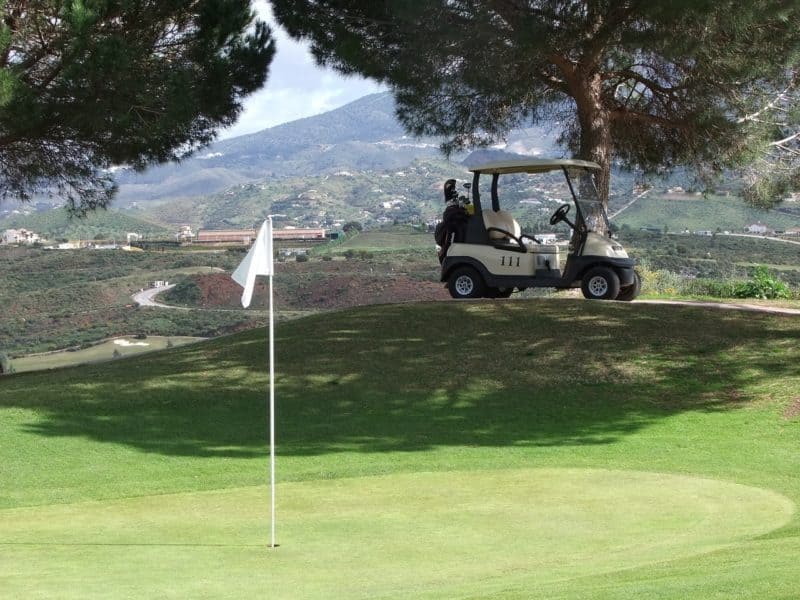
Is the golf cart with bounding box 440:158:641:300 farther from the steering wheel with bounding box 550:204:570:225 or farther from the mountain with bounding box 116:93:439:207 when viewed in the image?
the mountain with bounding box 116:93:439:207

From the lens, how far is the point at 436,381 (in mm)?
14688

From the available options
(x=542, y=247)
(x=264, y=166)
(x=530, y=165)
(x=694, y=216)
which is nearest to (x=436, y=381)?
(x=542, y=247)

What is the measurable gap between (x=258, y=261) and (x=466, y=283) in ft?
32.3

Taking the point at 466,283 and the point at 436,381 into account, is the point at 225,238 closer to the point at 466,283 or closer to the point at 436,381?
the point at 466,283

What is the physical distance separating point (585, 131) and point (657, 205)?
122 feet

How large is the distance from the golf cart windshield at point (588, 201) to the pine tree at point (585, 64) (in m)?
1.90

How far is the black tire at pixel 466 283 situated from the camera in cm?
1770

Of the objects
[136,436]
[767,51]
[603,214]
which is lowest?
[136,436]

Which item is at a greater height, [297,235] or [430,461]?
[297,235]

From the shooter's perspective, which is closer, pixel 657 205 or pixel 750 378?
pixel 750 378

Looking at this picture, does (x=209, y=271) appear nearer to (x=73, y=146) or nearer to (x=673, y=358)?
(x=73, y=146)

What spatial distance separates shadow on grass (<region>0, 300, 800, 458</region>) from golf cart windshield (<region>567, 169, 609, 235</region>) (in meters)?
1.29

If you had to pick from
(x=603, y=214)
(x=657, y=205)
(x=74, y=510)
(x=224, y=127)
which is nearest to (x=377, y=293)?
(x=224, y=127)

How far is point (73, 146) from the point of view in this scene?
63.7 ft
